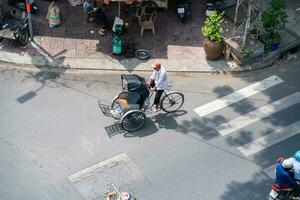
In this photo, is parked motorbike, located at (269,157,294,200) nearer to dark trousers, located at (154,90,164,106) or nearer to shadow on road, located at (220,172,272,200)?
shadow on road, located at (220,172,272,200)

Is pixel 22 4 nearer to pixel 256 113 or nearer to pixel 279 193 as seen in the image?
pixel 256 113

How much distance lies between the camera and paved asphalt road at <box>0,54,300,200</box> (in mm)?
14750

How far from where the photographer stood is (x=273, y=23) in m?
18.9

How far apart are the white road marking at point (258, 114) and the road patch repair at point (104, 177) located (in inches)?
122

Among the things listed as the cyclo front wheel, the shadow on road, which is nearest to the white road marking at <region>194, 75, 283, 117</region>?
the cyclo front wheel

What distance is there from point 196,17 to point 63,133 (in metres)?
7.76

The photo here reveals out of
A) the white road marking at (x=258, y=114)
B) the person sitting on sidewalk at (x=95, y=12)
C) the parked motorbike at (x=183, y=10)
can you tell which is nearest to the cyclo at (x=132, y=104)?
the white road marking at (x=258, y=114)

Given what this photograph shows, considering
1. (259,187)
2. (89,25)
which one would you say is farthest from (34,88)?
(259,187)

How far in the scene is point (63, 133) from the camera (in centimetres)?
1606

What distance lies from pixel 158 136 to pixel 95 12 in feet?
19.3

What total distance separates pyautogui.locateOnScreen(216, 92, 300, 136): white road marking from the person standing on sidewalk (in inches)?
79.3

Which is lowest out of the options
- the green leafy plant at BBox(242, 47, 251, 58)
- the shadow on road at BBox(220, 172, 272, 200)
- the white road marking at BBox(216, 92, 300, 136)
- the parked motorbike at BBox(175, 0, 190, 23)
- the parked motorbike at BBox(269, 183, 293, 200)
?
the shadow on road at BBox(220, 172, 272, 200)

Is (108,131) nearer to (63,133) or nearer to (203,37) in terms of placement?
(63,133)

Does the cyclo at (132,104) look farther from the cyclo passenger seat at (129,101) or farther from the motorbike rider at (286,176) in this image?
the motorbike rider at (286,176)
